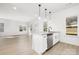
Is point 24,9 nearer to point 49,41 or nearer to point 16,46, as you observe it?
point 16,46

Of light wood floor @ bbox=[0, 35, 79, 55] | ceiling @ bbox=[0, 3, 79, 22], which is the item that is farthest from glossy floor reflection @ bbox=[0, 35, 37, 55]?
ceiling @ bbox=[0, 3, 79, 22]

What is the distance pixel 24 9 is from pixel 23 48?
701 mm

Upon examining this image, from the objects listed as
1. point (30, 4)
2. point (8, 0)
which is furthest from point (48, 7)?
point (8, 0)

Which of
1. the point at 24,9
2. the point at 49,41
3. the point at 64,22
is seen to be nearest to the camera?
the point at 24,9

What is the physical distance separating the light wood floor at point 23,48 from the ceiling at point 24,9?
15.1 inches

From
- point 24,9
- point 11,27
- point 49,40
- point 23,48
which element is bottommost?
point 23,48

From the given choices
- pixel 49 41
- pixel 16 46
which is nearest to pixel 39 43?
pixel 49 41

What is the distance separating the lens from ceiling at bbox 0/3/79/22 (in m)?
1.48

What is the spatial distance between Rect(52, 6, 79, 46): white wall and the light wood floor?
0.10m

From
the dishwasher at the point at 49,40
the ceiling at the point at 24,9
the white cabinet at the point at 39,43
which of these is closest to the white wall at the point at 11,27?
the ceiling at the point at 24,9

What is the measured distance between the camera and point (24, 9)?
1.51 m

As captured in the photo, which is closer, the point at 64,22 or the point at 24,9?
A: the point at 24,9

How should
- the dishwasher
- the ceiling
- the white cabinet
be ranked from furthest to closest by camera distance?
1. the dishwasher
2. the white cabinet
3. the ceiling

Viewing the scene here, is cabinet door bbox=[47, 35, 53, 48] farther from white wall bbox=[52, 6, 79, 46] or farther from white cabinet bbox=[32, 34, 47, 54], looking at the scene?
white wall bbox=[52, 6, 79, 46]
